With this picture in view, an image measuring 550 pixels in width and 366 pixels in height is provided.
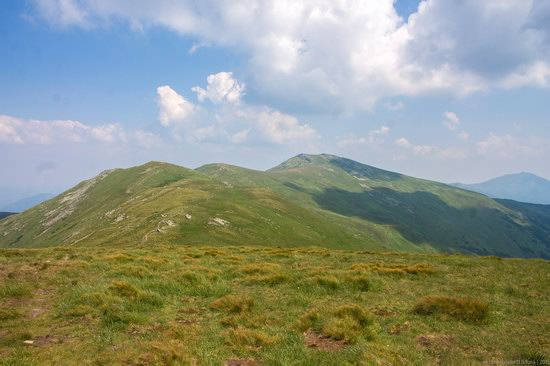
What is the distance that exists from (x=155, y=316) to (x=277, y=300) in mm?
6118

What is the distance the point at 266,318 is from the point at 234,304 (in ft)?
7.19

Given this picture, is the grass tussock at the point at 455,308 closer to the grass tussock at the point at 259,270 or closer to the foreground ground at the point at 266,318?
the foreground ground at the point at 266,318

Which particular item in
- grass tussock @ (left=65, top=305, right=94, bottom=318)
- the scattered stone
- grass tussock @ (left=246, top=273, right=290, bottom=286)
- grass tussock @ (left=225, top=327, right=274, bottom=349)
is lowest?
grass tussock @ (left=225, top=327, right=274, bottom=349)

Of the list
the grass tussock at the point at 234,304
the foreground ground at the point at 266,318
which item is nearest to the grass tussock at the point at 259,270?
the foreground ground at the point at 266,318

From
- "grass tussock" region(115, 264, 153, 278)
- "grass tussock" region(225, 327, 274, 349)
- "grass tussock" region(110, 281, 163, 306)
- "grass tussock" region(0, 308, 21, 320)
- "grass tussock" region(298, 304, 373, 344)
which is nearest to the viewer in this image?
"grass tussock" region(225, 327, 274, 349)

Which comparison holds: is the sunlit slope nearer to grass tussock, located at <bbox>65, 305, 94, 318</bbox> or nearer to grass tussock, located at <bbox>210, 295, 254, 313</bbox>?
grass tussock, located at <bbox>65, 305, 94, 318</bbox>

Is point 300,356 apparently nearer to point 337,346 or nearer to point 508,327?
point 337,346

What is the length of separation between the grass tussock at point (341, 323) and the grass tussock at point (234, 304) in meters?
3.04

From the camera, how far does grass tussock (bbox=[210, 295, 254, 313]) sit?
56.0 feet

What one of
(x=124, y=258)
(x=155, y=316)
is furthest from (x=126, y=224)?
(x=155, y=316)

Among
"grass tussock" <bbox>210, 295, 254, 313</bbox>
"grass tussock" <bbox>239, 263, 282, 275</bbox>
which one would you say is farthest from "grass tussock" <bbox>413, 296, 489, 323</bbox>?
"grass tussock" <bbox>239, 263, 282, 275</bbox>

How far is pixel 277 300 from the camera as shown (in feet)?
62.2

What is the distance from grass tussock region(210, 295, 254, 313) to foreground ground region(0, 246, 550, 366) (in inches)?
1.9

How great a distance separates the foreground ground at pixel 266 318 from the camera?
12.0m
